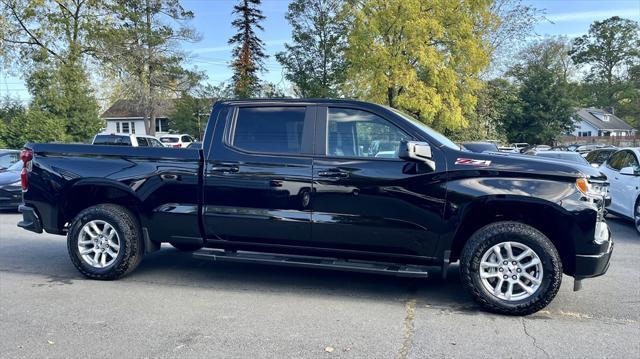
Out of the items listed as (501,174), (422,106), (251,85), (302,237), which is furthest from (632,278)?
(251,85)

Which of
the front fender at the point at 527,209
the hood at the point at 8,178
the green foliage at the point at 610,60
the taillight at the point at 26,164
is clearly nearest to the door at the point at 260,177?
the front fender at the point at 527,209

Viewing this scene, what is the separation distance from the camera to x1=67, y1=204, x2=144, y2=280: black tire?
215 inches

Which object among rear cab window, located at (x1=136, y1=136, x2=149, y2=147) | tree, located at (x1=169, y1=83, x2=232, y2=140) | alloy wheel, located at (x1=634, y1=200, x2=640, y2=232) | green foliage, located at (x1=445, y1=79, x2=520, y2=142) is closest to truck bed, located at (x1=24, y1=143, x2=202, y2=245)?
alloy wheel, located at (x1=634, y1=200, x2=640, y2=232)

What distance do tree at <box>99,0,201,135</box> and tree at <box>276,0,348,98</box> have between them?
26.9ft

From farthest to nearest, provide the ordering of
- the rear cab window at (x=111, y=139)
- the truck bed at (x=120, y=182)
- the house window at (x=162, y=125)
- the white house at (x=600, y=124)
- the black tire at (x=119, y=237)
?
the white house at (x=600, y=124), the house window at (x=162, y=125), the rear cab window at (x=111, y=139), the black tire at (x=119, y=237), the truck bed at (x=120, y=182)

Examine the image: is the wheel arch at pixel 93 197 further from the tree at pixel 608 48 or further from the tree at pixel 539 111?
the tree at pixel 608 48

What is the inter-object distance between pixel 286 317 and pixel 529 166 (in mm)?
2590

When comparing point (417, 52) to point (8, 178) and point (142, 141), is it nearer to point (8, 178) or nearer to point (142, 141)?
point (142, 141)

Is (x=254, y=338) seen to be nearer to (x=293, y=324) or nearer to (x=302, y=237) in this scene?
(x=293, y=324)

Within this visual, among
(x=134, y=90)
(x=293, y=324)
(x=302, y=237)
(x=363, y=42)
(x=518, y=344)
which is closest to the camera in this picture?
(x=518, y=344)

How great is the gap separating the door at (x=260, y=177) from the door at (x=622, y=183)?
724 cm

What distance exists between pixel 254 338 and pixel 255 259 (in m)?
1.20

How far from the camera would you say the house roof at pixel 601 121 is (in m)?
70.1

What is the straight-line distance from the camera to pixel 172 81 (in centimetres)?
3378
